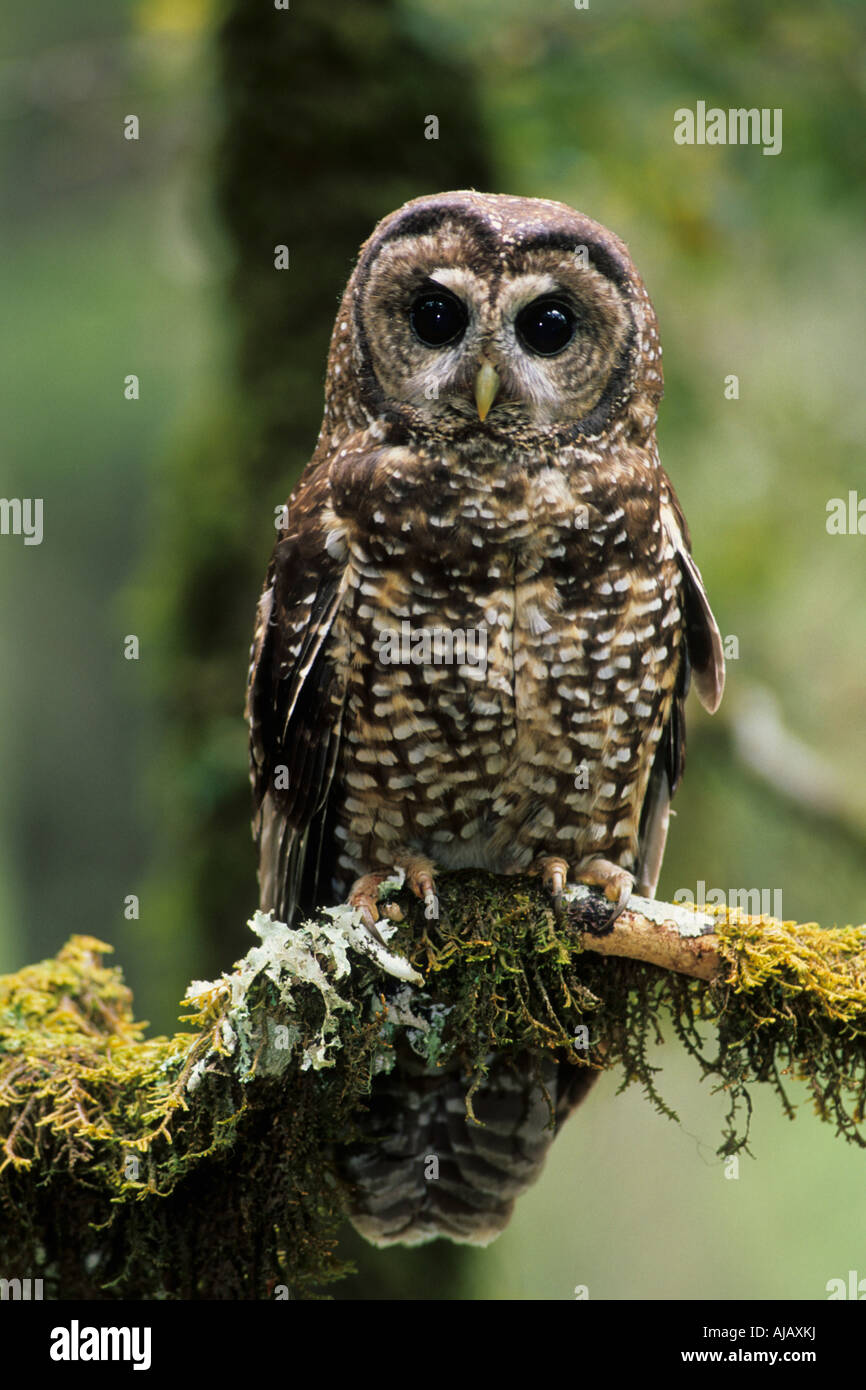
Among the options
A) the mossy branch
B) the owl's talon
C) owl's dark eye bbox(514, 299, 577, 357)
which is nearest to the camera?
the mossy branch

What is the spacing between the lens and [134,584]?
206 inches

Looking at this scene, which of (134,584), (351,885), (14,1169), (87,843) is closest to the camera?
(14,1169)

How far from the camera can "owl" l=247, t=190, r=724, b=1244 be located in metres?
3.02

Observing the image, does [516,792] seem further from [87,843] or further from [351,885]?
[87,843]

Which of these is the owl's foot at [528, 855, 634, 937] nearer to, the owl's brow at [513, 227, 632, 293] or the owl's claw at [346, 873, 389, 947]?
the owl's claw at [346, 873, 389, 947]

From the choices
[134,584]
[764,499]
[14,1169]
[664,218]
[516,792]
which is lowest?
[14,1169]

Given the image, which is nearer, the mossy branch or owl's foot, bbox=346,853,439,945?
the mossy branch

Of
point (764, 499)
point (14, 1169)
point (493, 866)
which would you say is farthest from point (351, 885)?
point (764, 499)

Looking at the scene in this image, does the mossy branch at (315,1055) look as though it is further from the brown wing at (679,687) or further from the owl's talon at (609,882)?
the brown wing at (679,687)

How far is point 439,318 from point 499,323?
0.19 metres

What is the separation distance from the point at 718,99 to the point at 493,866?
3.25 m

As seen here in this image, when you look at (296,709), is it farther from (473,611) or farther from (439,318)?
(439,318)

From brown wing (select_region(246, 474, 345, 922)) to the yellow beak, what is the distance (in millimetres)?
505

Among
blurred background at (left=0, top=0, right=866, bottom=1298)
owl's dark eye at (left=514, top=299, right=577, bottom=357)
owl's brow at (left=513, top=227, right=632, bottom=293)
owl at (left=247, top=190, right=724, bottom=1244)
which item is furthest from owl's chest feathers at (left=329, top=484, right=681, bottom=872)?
blurred background at (left=0, top=0, right=866, bottom=1298)
